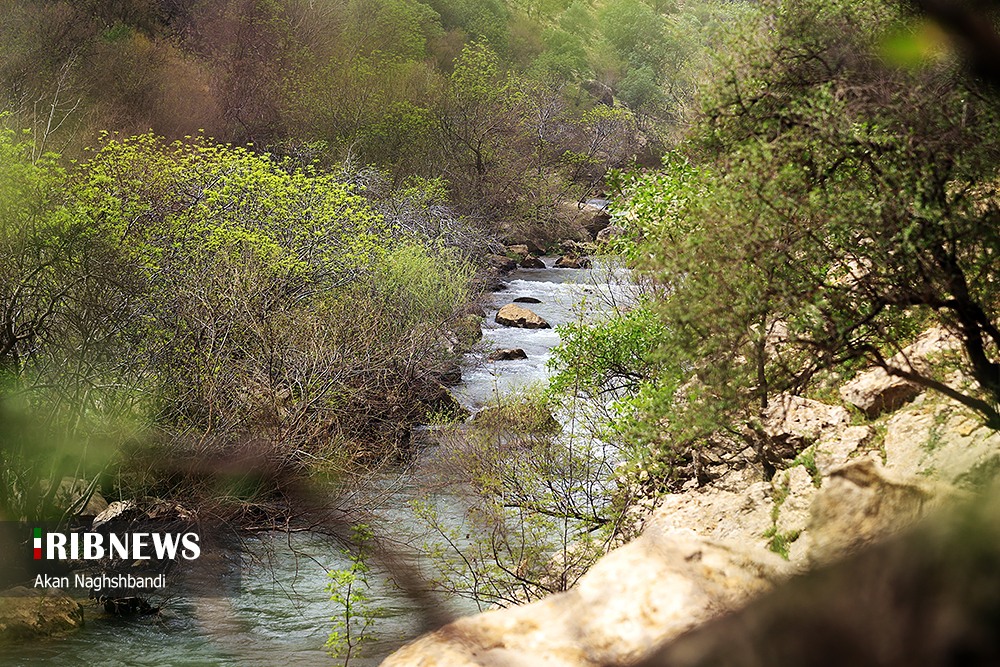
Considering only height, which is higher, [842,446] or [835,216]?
[835,216]

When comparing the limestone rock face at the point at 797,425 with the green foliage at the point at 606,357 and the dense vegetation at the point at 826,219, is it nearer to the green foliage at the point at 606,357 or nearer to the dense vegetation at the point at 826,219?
the dense vegetation at the point at 826,219

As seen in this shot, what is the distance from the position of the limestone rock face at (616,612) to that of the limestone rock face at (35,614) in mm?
9278

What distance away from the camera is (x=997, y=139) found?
7.18 m

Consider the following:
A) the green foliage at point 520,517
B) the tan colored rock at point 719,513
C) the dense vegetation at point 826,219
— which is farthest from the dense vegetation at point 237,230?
the tan colored rock at point 719,513

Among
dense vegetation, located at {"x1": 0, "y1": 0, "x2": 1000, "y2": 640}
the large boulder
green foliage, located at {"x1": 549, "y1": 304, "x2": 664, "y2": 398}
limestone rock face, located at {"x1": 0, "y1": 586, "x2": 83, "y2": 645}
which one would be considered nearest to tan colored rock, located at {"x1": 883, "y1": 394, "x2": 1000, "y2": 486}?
dense vegetation, located at {"x1": 0, "y1": 0, "x2": 1000, "y2": 640}

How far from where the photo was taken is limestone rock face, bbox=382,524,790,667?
4.04m

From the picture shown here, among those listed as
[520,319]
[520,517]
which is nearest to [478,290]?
[520,319]

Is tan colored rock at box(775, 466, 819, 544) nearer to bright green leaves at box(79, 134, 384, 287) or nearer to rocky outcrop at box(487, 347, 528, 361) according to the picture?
bright green leaves at box(79, 134, 384, 287)

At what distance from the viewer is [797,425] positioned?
1130 centimetres

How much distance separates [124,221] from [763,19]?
43.6 ft

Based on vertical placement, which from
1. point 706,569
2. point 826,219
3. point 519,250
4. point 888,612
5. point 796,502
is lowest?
A: point 519,250

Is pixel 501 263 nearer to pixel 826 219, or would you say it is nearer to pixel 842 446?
pixel 842 446

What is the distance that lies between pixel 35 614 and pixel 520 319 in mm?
18740

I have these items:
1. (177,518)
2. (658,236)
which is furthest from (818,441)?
(177,518)
